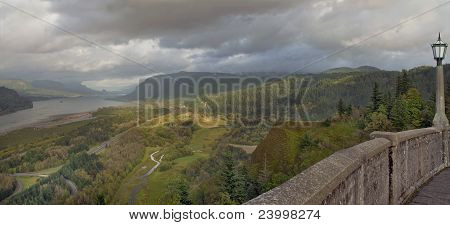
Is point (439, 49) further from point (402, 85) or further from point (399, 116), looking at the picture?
point (402, 85)

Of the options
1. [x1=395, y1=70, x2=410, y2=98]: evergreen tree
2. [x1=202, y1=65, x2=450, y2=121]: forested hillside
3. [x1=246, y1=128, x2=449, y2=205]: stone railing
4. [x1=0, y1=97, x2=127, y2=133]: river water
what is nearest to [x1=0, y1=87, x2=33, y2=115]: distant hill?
[x1=0, y1=97, x2=127, y2=133]: river water

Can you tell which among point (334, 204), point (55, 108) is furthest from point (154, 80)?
point (334, 204)

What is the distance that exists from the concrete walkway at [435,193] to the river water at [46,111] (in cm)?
1853

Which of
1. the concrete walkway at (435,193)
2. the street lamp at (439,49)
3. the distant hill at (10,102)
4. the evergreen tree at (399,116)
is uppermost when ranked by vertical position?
the street lamp at (439,49)

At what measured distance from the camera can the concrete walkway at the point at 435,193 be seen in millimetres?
8137

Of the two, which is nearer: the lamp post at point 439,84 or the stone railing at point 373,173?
the stone railing at point 373,173

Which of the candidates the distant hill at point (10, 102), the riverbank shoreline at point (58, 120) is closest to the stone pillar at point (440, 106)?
the riverbank shoreline at point (58, 120)

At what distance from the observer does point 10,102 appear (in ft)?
63.8

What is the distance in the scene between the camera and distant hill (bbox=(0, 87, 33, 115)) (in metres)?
18.7

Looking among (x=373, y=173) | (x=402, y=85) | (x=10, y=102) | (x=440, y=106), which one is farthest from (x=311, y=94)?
(x=373, y=173)

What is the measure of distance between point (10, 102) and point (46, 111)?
6.90ft

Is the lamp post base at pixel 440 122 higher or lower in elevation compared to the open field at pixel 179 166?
higher

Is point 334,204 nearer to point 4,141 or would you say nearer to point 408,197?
point 408,197

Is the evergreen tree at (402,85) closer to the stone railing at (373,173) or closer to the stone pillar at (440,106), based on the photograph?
the stone pillar at (440,106)
